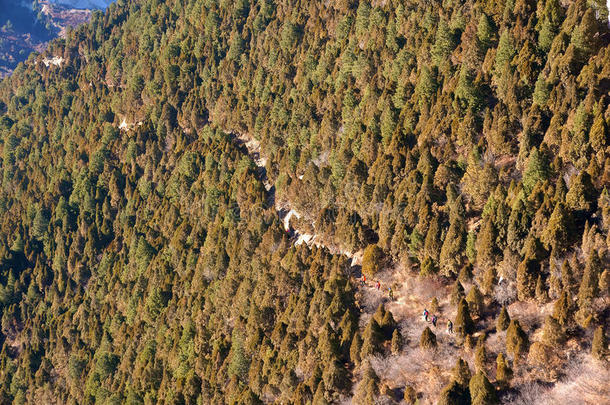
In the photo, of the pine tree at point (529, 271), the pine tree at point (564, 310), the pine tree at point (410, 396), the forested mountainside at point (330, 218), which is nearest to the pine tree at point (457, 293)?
the forested mountainside at point (330, 218)

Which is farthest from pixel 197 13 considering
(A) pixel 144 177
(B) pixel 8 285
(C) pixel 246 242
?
(C) pixel 246 242

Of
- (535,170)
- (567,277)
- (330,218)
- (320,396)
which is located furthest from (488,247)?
(330,218)

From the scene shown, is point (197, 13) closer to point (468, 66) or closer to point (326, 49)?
point (326, 49)

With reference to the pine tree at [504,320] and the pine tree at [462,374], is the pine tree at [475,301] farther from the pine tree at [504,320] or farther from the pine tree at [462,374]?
the pine tree at [462,374]

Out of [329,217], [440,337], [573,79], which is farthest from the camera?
[329,217]

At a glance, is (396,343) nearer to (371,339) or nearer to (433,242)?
(371,339)

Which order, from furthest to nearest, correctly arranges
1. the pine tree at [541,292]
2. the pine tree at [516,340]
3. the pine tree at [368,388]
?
1. the pine tree at [368,388]
2. the pine tree at [541,292]
3. the pine tree at [516,340]

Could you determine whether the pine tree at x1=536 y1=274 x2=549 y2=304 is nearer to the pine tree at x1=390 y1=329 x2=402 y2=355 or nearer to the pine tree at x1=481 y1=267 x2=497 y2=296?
the pine tree at x1=481 y1=267 x2=497 y2=296
